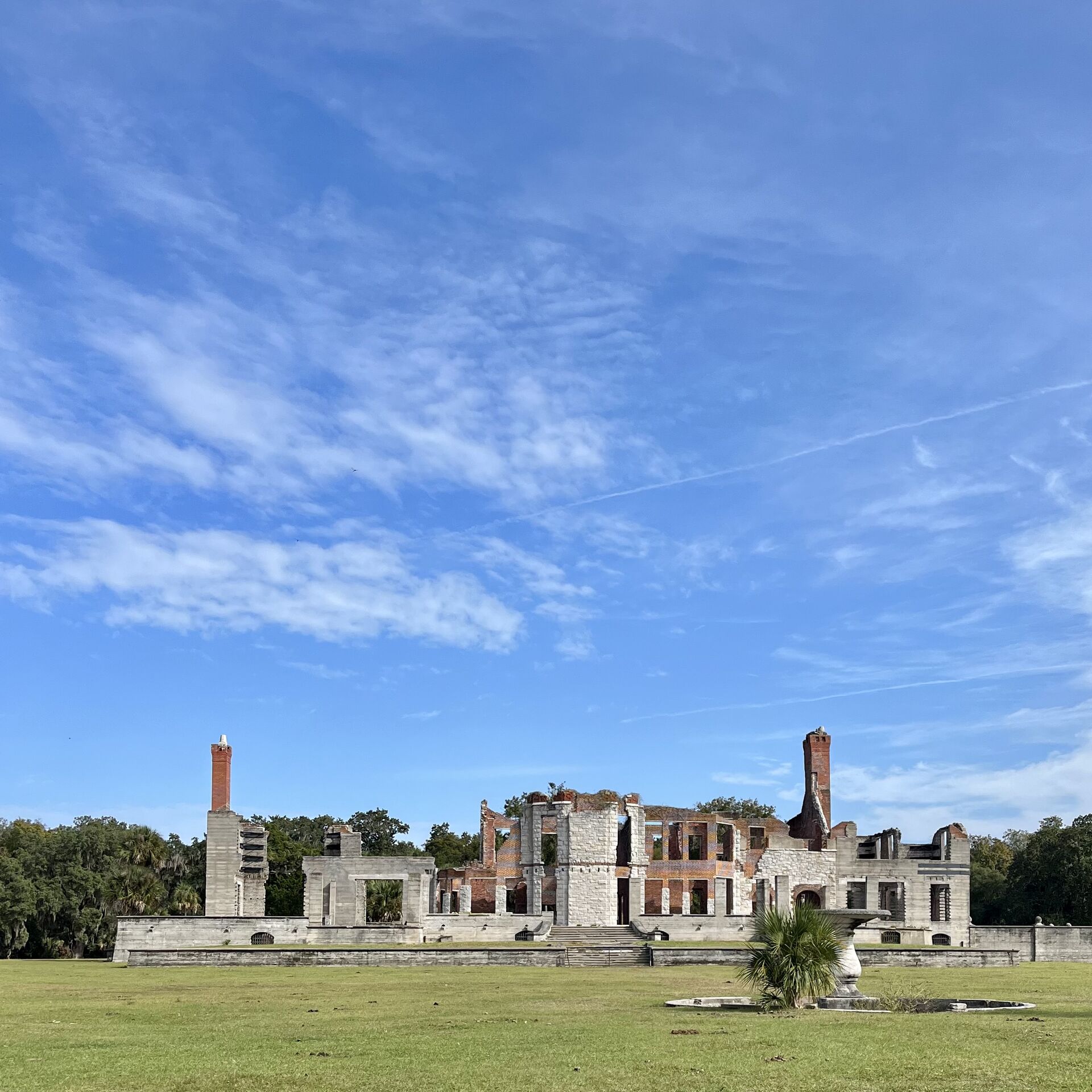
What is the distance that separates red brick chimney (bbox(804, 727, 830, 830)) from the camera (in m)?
71.1

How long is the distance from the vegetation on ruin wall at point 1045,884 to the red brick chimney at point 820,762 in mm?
12287

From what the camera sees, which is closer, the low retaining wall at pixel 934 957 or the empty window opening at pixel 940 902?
the low retaining wall at pixel 934 957

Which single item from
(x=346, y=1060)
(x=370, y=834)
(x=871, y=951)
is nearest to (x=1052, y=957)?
(x=871, y=951)

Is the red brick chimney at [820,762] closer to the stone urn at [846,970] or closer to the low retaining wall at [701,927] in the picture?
the low retaining wall at [701,927]

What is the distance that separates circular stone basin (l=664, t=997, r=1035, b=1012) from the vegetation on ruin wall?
1700 inches

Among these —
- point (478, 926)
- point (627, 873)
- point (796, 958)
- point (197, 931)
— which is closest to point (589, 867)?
point (627, 873)

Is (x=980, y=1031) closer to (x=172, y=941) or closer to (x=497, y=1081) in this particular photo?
(x=497, y=1081)

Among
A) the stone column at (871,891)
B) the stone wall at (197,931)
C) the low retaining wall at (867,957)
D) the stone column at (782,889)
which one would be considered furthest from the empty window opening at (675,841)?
the low retaining wall at (867,957)

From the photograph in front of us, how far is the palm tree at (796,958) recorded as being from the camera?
79.6 ft

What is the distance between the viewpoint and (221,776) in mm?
59969

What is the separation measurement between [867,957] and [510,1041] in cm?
2461

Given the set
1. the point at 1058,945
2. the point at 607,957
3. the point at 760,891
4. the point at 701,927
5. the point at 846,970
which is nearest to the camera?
the point at 846,970

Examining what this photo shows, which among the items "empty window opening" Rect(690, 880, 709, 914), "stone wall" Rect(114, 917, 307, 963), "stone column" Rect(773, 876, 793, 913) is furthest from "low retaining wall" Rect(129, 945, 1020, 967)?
"empty window opening" Rect(690, 880, 709, 914)

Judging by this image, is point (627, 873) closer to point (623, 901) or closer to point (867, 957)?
point (623, 901)
